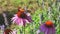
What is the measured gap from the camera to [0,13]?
130 inches

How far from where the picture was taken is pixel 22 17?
1.57m

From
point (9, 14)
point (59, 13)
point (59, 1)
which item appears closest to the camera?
point (59, 13)

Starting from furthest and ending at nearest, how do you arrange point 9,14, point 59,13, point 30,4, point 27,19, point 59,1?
point 30,4 < point 9,14 < point 59,1 < point 59,13 < point 27,19

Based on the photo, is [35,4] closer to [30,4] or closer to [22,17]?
[30,4]

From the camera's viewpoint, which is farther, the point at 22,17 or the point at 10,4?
the point at 10,4

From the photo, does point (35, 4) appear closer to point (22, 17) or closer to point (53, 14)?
point (53, 14)

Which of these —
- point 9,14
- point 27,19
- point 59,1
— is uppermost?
point 27,19

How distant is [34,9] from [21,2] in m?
0.34

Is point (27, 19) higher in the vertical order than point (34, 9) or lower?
higher

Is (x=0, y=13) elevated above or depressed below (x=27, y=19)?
below

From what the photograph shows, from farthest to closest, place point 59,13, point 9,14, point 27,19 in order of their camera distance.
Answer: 1. point 9,14
2. point 59,13
3. point 27,19

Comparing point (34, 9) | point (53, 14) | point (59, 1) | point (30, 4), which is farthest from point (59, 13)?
point (30, 4)

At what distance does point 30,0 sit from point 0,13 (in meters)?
0.54

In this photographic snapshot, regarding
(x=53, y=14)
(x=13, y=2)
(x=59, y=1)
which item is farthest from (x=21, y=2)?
(x=53, y=14)
